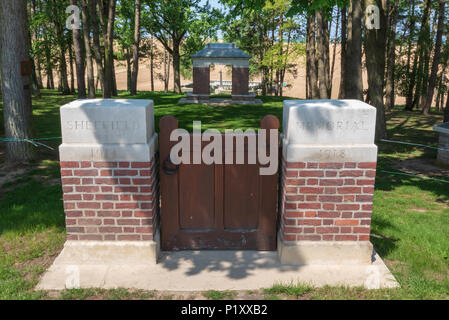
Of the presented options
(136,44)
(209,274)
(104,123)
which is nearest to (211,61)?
(136,44)

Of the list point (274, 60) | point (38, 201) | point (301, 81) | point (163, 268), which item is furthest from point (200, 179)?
point (301, 81)

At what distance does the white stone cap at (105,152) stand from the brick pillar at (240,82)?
2089 centimetres

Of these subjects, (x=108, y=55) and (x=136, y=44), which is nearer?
(x=108, y=55)

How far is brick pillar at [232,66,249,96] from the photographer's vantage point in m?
25.4

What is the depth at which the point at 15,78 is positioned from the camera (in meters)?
9.79

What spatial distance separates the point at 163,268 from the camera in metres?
5.11

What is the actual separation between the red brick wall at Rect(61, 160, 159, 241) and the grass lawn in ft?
2.44

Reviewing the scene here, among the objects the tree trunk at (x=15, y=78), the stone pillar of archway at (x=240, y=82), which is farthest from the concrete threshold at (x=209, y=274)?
the stone pillar of archway at (x=240, y=82)

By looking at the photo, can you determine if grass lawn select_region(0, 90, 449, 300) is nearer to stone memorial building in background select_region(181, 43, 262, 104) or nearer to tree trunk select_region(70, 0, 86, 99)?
tree trunk select_region(70, 0, 86, 99)

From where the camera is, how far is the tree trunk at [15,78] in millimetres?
9641

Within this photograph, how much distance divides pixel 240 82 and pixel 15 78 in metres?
16.9

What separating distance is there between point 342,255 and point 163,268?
86.0 inches

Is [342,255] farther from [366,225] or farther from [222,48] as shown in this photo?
[222,48]

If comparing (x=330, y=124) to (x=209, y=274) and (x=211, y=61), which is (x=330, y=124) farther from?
(x=211, y=61)
